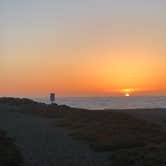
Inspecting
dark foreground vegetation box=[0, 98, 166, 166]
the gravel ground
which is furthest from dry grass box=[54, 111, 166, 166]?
the gravel ground

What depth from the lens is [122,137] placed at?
22.4 meters

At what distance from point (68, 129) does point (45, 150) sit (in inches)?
308

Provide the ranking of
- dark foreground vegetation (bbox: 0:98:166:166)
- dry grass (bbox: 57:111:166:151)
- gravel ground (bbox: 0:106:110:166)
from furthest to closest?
1. dry grass (bbox: 57:111:166:151)
2. gravel ground (bbox: 0:106:110:166)
3. dark foreground vegetation (bbox: 0:98:166:166)

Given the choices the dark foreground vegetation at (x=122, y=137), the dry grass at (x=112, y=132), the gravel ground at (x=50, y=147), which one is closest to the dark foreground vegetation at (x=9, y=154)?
the gravel ground at (x=50, y=147)

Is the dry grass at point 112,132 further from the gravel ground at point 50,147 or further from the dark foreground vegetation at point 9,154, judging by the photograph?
the dark foreground vegetation at point 9,154

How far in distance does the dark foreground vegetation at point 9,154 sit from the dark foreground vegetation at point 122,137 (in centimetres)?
A: 316

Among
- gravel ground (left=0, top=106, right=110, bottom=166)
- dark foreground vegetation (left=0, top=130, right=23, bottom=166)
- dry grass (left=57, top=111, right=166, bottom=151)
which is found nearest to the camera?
dark foreground vegetation (left=0, top=130, right=23, bottom=166)

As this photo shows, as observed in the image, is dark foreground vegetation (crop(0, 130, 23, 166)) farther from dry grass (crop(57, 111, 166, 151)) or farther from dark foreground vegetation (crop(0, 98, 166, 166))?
dry grass (crop(57, 111, 166, 151))

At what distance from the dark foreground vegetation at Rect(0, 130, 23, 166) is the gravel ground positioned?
0.29 meters

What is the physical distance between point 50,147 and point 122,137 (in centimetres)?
363

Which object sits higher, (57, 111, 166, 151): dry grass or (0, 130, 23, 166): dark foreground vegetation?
(57, 111, 166, 151): dry grass

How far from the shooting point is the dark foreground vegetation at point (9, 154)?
16.7 meters

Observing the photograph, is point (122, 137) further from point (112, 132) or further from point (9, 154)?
point (9, 154)

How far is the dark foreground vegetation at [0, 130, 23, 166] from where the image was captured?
1669cm
